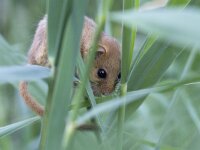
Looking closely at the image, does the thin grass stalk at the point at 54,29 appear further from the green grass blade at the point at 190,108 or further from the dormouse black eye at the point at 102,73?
the dormouse black eye at the point at 102,73

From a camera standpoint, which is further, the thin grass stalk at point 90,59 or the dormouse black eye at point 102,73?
the dormouse black eye at point 102,73

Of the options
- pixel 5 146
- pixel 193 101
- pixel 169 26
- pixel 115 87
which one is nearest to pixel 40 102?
pixel 5 146

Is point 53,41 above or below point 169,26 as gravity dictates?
below

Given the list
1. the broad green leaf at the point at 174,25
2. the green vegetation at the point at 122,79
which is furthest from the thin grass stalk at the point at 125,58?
the broad green leaf at the point at 174,25

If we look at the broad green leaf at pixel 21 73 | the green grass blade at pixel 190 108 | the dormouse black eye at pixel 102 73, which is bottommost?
the dormouse black eye at pixel 102 73

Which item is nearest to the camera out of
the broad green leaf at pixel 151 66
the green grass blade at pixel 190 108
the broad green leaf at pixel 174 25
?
the broad green leaf at pixel 174 25

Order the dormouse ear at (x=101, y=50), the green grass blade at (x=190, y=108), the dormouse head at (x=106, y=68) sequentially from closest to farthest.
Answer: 1. the green grass blade at (x=190, y=108)
2. the dormouse head at (x=106, y=68)
3. the dormouse ear at (x=101, y=50)

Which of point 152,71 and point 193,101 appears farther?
point 193,101

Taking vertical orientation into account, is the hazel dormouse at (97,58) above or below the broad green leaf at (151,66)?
below

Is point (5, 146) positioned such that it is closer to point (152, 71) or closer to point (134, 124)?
point (134, 124)
